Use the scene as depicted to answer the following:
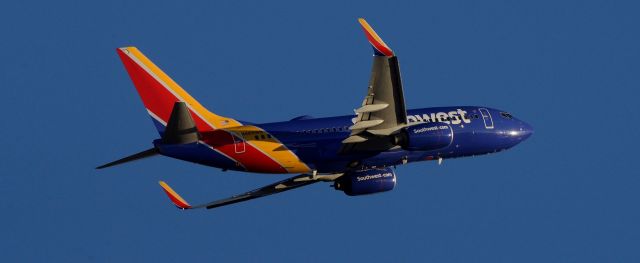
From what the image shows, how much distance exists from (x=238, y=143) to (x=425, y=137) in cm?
944

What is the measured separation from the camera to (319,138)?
2729 inches

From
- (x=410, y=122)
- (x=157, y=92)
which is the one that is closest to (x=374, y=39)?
(x=410, y=122)

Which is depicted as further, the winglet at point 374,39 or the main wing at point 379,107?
the main wing at point 379,107

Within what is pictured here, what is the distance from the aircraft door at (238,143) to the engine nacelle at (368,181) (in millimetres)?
6880

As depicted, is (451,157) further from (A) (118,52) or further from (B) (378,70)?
(A) (118,52)

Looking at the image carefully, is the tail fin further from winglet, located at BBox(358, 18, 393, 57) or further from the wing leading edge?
winglet, located at BBox(358, 18, 393, 57)

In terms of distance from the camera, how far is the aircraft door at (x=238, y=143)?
6738 cm

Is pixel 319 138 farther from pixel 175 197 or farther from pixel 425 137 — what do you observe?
pixel 175 197

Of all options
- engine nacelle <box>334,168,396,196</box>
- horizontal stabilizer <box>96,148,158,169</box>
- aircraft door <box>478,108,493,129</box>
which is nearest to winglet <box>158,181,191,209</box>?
horizontal stabilizer <box>96,148,158,169</box>

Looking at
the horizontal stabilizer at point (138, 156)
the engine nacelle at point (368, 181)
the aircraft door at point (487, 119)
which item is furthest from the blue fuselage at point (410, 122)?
the horizontal stabilizer at point (138, 156)

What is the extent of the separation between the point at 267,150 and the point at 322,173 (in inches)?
175

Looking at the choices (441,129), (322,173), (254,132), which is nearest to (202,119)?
(254,132)

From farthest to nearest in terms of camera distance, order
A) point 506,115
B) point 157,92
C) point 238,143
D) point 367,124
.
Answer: point 506,115 < point 157,92 < point 238,143 < point 367,124

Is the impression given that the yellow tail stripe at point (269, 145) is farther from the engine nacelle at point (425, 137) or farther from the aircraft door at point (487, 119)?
the aircraft door at point (487, 119)
